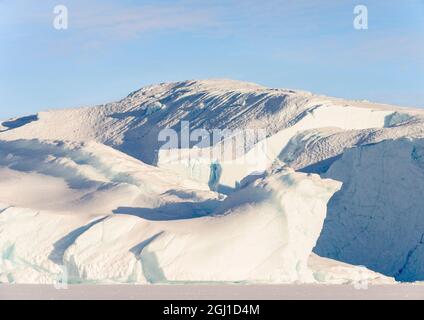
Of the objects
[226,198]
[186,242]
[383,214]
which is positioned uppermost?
[226,198]

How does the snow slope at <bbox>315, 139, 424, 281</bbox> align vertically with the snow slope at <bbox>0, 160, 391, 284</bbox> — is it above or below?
below

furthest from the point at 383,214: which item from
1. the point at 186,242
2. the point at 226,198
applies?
the point at 186,242

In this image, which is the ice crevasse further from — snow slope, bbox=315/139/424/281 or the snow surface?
snow slope, bbox=315/139/424/281

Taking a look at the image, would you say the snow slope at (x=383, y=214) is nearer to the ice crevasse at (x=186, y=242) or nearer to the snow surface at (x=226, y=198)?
the snow surface at (x=226, y=198)

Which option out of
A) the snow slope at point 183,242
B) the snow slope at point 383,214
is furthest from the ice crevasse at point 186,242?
the snow slope at point 383,214

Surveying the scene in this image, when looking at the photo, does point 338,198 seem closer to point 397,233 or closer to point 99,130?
point 397,233

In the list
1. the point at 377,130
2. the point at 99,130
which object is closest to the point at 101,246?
the point at 377,130

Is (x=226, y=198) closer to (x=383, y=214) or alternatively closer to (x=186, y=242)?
(x=186, y=242)

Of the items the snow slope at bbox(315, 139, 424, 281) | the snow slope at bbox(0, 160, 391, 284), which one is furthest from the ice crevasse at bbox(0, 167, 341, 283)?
the snow slope at bbox(315, 139, 424, 281)
